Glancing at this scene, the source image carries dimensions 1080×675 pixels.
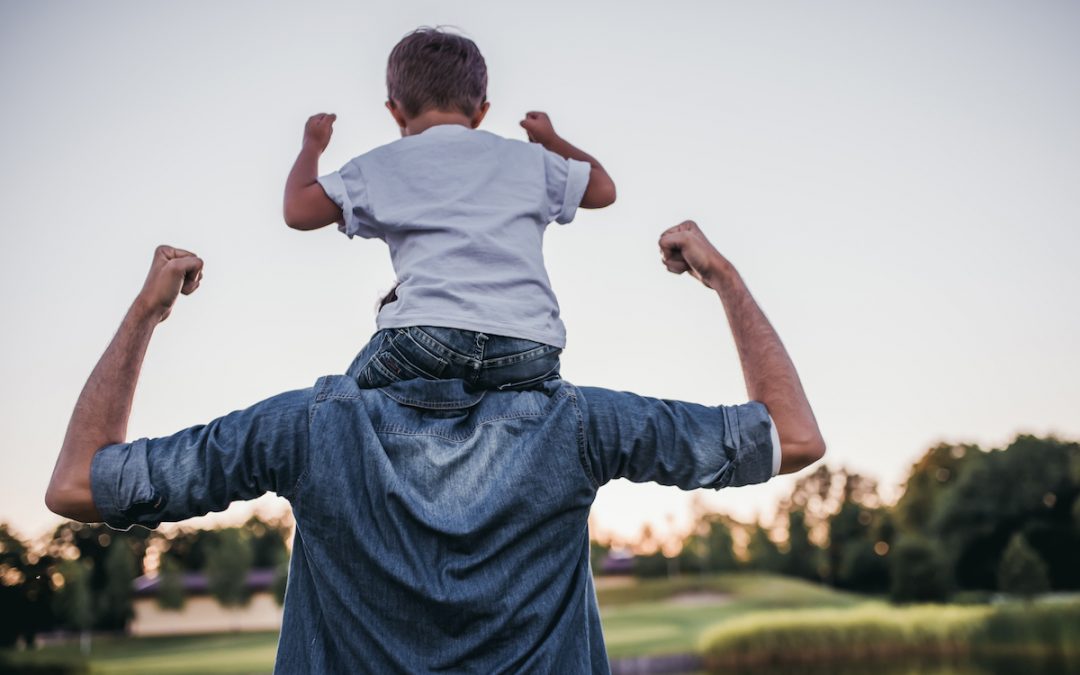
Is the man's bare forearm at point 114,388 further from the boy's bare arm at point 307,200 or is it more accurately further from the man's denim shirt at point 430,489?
the boy's bare arm at point 307,200

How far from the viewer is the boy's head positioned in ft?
5.74

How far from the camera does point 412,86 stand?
1770mm

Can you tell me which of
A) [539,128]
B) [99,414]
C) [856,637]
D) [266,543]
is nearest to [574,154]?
[539,128]

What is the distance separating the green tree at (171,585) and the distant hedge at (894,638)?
2381 cm

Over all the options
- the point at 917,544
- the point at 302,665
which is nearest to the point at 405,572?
the point at 302,665

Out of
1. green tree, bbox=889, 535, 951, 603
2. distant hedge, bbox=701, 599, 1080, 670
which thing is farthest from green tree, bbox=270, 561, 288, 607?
green tree, bbox=889, 535, 951, 603

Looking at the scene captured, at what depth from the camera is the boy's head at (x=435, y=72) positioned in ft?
5.74

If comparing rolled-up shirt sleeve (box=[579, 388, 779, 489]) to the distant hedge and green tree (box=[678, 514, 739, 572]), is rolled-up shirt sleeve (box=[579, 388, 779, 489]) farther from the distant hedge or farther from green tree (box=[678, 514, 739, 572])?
green tree (box=[678, 514, 739, 572])

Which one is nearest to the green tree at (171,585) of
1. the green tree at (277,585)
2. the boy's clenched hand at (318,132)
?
the green tree at (277,585)

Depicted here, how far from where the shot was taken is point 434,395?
151 centimetres

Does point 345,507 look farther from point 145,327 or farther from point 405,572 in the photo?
point 145,327

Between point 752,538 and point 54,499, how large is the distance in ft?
169

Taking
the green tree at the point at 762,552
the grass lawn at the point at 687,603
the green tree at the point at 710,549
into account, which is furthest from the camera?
the green tree at the point at 710,549

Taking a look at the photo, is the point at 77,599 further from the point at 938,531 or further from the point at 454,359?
the point at 454,359
